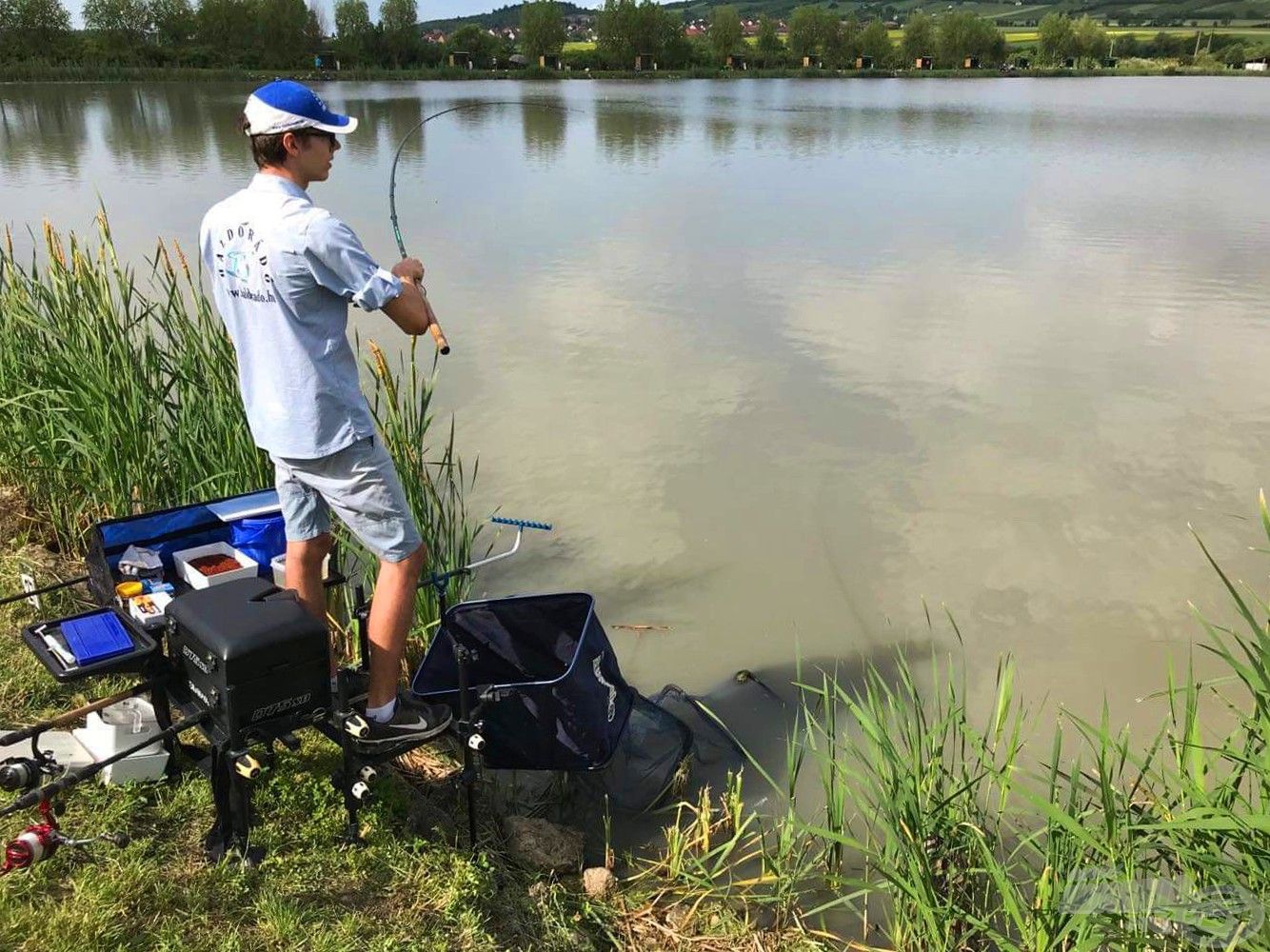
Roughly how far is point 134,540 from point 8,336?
4.67 ft

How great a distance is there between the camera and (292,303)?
1920 millimetres

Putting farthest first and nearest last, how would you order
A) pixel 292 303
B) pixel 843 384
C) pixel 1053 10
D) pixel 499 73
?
pixel 1053 10 → pixel 499 73 → pixel 843 384 → pixel 292 303

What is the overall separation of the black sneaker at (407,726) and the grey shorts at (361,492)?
1.12 ft

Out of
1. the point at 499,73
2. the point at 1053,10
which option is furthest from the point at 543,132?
the point at 1053,10

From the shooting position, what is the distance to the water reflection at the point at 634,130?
55.5 ft

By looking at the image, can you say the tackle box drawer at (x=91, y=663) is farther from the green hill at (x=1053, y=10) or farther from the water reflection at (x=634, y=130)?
the green hill at (x=1053, y=10)

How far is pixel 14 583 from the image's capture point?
2.91 metres

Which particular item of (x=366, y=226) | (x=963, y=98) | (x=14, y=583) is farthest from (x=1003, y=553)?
(x=963, y=98)

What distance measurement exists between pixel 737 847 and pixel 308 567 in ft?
3.95

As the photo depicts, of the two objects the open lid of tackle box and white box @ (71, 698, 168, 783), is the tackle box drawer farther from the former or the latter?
the open lid of tackle box

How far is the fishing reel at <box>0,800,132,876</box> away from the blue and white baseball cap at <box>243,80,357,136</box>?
126cm

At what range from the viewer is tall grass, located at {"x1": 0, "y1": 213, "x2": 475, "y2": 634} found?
3043mm

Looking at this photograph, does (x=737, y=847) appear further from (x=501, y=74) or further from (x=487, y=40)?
(x=487, y=40)

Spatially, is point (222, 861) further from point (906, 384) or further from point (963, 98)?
point (963, 98)
